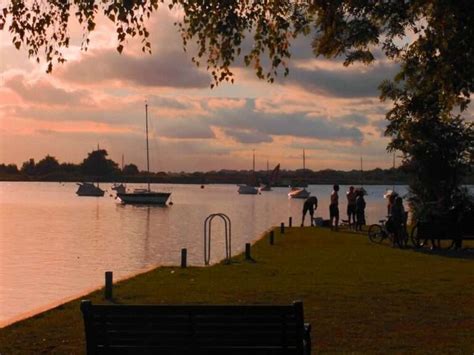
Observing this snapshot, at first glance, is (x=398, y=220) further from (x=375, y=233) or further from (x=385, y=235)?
(x=375, y=233)

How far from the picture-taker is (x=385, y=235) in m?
27.3

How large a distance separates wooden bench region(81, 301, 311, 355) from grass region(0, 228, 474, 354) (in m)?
3.08

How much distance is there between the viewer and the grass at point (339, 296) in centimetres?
1002

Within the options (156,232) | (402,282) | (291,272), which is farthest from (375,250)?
(156,232)

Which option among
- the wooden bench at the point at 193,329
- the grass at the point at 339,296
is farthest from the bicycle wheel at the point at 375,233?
the wooden bench at the point at 193,329

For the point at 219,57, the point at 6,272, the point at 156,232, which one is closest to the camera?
the point at 219,57

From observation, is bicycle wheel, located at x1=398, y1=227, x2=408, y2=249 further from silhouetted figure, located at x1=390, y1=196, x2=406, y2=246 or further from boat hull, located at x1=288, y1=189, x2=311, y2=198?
boat hull, located at x1=288, y1=189, x2=311, y2=198

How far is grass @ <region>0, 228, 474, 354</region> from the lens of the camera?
32.9 ft

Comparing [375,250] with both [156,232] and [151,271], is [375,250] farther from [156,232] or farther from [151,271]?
[156,232]

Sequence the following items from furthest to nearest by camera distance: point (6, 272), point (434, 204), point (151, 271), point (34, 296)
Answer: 1. point (434, 204)
2. point (6, 272)
3. point (151, 271)
4. point (34, 296)

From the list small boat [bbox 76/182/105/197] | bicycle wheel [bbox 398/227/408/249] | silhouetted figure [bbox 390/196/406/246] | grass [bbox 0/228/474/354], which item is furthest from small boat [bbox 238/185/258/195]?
grass [bbox 0/228/474/354]

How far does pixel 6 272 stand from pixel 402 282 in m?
12.2

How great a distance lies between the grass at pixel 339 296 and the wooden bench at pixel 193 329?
3.08m

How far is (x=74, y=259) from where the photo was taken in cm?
2739
